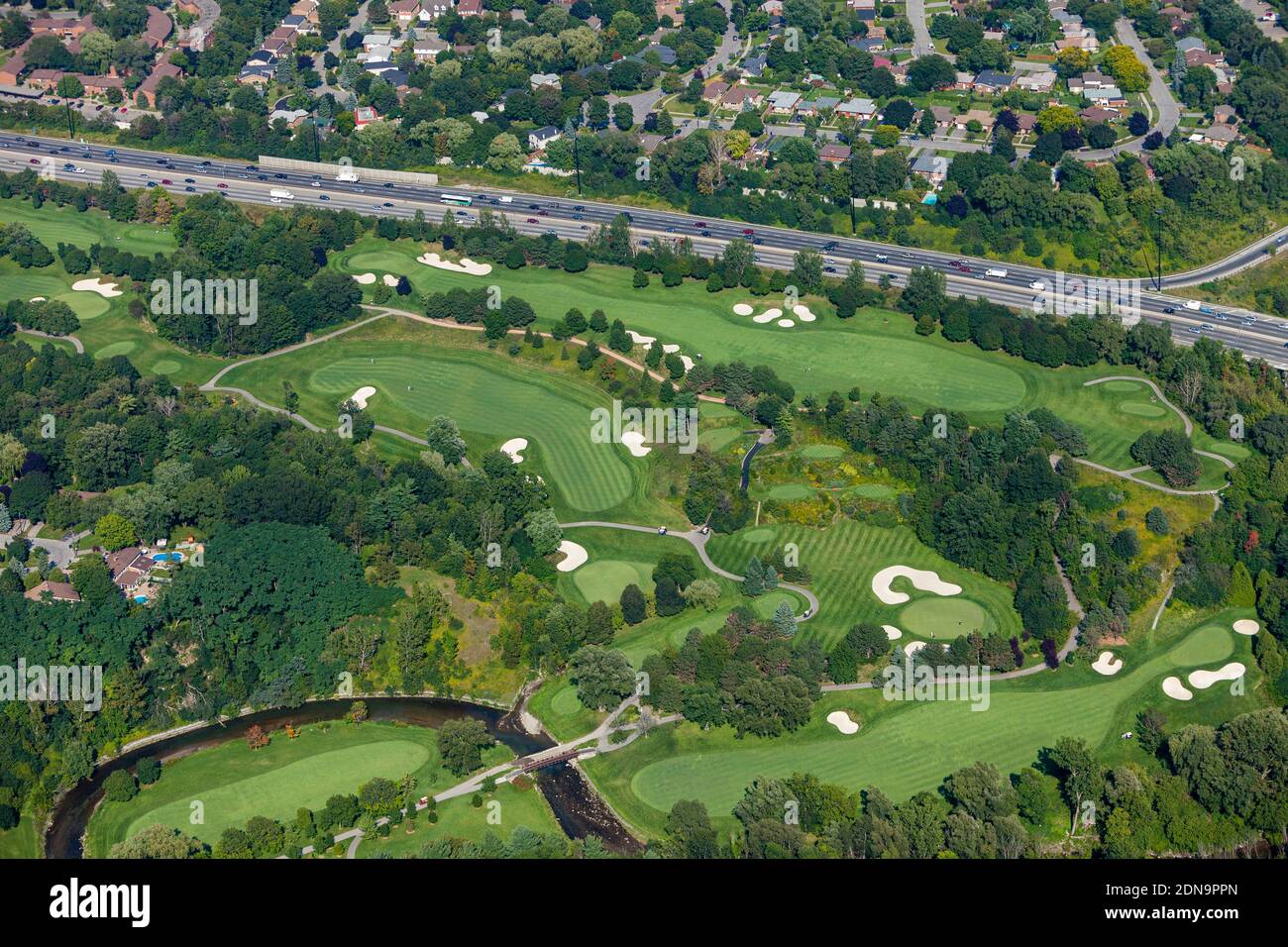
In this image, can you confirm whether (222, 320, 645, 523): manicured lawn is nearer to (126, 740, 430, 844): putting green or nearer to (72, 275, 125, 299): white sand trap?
(72, 275, 125, 299): white sand trap

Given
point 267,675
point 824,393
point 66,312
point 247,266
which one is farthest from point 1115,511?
point 66,312

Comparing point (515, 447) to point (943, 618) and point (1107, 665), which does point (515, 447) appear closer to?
point (943, 618)

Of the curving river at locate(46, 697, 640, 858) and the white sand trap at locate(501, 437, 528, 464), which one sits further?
the white sand trap at locate(501, 437, 528, 464)

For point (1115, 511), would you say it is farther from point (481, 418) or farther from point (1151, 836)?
point (481, 418)

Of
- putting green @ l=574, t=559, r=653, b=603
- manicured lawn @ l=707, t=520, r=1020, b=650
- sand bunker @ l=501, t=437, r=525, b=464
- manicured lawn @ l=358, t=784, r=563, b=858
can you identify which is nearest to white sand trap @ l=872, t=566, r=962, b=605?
manicured lawn @ l=707, t=520, r=1020, b=650

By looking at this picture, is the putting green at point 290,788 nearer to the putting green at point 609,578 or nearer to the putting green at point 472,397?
the putting green at point 609,578

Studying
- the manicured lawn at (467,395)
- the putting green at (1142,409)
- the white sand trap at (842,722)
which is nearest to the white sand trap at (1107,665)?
the white sand trap at (842,722)

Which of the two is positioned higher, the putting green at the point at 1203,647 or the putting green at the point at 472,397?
the putting green at the point at 472,397
